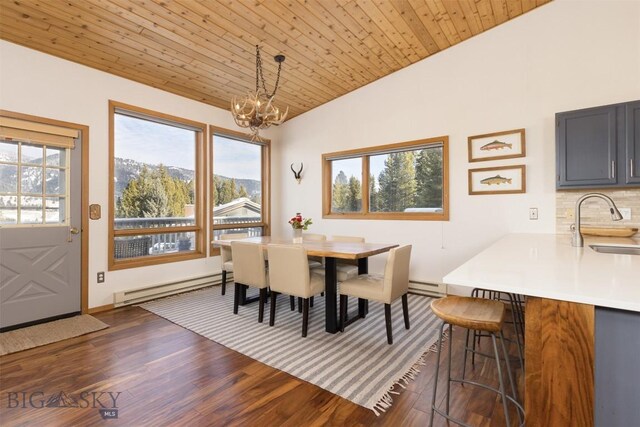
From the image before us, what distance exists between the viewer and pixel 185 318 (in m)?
3.22

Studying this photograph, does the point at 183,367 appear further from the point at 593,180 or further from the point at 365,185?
the point at 593,180

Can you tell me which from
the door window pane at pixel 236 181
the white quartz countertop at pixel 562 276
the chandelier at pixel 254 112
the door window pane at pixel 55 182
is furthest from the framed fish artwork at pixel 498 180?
the door window pane at pixel 55 182

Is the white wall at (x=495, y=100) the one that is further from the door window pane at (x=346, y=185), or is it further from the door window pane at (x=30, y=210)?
the door window pane at (x=30, y=210)

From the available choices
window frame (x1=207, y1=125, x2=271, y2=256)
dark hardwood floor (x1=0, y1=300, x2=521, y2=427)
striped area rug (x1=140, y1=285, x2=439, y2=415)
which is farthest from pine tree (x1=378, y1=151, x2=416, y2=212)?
dark hardwood floor (x1=0, y1=300, x2=521, y2=427)

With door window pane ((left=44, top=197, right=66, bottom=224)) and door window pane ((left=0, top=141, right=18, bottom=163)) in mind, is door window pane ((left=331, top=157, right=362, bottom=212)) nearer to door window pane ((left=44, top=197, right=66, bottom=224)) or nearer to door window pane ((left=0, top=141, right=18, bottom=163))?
door window pane ((left=44, top=197, right=66, bottom=224))

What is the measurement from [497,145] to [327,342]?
2.86 metres

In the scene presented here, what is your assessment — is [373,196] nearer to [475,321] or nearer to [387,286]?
[387,286]

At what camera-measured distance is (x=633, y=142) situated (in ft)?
8.53

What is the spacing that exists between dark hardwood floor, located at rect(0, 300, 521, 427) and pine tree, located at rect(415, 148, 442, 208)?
2.01 metres

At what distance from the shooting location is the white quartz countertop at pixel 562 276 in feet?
3.38

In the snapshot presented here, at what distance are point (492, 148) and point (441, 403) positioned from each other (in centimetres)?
288

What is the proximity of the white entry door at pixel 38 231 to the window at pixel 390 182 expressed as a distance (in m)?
3.31

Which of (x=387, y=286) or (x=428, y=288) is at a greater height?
(x=387, y=286)

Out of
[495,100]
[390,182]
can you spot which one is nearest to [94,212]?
[390,182]
